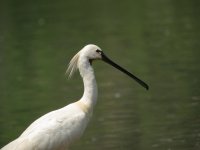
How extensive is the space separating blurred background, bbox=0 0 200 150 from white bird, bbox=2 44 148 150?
215 centimetres

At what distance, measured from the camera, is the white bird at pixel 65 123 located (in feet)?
37.9

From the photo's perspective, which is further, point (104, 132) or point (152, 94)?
point (152, 94)

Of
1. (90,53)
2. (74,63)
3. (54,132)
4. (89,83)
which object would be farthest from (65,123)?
(90,53)

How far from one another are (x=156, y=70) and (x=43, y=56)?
5.65 metres

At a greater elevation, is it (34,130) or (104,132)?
(34,130)

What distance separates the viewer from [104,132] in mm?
15188

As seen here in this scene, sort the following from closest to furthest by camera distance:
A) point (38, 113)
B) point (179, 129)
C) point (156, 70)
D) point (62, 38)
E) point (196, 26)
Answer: point (179, 129), point (38, 113), point (156, 70), point (196, 26), point (62, 38)

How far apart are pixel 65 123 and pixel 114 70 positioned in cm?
955

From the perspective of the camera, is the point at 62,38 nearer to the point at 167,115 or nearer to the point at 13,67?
the point at 13,67

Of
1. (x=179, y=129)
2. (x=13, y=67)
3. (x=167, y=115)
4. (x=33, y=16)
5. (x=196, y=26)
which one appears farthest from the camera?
(x=33, y=16)

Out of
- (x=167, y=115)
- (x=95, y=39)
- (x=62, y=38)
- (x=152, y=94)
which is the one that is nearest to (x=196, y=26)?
(x=95, y=39)

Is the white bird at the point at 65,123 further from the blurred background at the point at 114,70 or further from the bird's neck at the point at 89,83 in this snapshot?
the blurred background at the point at 114,70

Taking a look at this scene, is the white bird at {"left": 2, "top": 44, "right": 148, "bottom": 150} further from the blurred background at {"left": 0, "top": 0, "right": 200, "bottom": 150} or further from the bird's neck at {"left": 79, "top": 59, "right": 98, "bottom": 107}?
the blurred background at {"left": 0, "top": 0, "right": 200, "bottom": 150}

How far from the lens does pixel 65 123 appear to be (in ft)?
38.4
